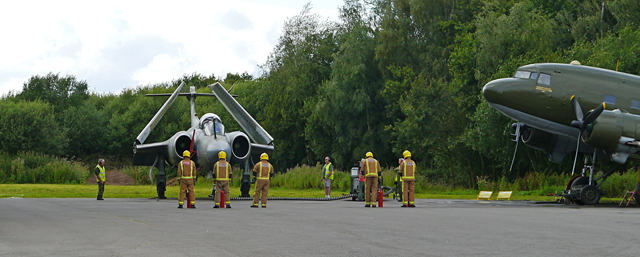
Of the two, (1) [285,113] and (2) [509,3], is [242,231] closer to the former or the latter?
(2) [509,3]

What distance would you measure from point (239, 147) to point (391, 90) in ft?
70.7

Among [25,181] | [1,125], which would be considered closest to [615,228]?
[25,181]

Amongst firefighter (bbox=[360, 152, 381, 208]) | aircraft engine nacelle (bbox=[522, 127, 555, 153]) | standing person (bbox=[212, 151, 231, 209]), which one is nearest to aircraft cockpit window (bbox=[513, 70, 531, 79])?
aircraft engine nacelle (bbox=[522, 127, 555, 153])

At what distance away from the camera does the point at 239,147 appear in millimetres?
24766

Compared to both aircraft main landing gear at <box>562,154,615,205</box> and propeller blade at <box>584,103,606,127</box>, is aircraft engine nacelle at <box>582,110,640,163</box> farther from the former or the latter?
aircraft main landing gear at <box>562,154,615,205</box>

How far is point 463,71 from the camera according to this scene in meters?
37.4

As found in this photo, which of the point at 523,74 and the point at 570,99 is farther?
the point at 523,74

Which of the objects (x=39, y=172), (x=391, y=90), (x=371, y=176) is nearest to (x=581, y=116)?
(x=371, y=176)

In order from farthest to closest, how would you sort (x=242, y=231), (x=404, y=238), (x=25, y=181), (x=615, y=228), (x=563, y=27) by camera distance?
(x=25, y=181) < (x=563, y=27) < (x=615, y=228) < (x=242, y=231) < (x=404, y=238)

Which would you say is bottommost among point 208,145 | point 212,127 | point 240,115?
point 208,145

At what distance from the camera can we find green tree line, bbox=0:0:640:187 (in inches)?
1309

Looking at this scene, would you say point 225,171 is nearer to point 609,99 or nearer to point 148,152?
point 148,152

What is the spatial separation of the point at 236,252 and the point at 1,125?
5116 cm

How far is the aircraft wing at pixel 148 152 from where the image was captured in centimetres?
2555
